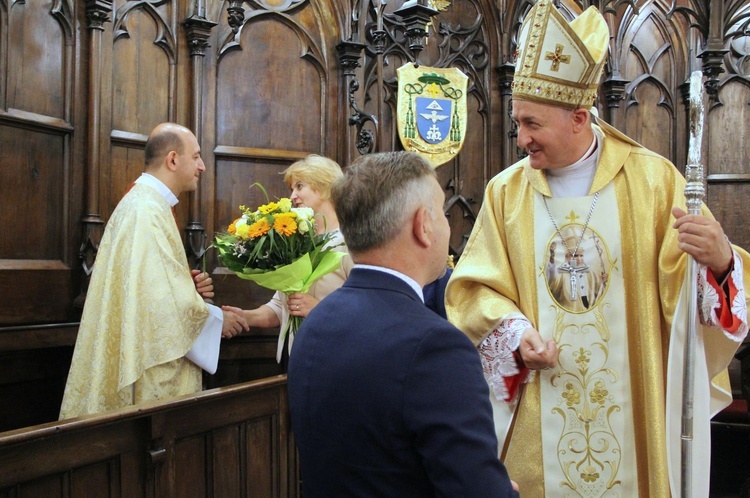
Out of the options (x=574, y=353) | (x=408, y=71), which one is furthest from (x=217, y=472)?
(x=408, y=71)

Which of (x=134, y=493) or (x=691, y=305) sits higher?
(x=691, y=305)

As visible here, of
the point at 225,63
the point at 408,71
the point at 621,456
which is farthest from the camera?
the point at 408,71

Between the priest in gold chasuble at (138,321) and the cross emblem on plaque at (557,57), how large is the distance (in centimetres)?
210

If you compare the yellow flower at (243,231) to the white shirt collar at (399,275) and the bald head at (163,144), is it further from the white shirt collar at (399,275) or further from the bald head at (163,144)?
the white shirt collar at (399,275)

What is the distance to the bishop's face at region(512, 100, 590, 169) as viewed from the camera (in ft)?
8.18

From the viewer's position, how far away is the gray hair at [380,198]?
1522 mm

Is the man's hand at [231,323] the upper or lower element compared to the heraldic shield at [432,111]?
lower

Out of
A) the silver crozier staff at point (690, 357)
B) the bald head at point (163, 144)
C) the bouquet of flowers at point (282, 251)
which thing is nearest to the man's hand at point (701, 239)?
the silver crozier staff at point (690, 357)

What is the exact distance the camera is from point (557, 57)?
2.57m

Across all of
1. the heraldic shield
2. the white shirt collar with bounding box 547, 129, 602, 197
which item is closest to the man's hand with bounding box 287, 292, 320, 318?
the white shirt collar with bounding box 547, 129, 602, 197

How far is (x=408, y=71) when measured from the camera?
5.96 m

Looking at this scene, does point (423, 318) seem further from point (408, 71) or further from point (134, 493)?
point (408, 71)

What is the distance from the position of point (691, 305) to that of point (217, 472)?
2.05 m

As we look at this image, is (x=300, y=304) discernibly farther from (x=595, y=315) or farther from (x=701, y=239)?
(x=701, y=239)
